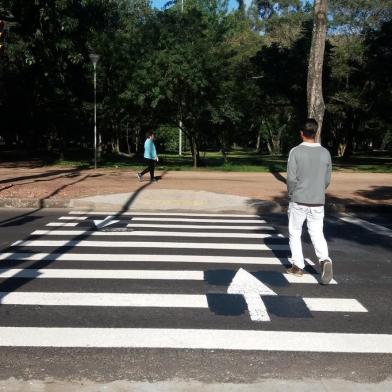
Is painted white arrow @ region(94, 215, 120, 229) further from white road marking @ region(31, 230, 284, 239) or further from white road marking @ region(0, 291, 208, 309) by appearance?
white road marking @ region(0, 291, 208, 309)

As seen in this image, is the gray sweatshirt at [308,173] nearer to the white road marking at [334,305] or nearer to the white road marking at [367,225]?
the white road marking at [334,305]

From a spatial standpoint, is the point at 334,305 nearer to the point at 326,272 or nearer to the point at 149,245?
the point at 326,272

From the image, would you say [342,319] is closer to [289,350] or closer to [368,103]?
[289,350]

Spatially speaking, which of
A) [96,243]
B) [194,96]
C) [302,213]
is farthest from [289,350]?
[194,96]

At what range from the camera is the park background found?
26453 mm

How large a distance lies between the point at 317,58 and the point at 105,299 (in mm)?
15712

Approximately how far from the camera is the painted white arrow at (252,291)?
5.51 metres

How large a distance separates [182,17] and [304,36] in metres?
12.2

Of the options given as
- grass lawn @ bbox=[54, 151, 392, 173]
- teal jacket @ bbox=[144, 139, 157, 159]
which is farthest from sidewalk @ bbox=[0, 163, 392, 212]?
grass lawn @ bbox=[54, 151, 392, 173]

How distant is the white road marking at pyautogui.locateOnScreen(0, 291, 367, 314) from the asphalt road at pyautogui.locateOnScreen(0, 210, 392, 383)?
1 cm

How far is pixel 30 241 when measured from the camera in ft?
30.6

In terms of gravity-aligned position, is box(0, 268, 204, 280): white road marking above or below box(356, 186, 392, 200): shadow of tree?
above

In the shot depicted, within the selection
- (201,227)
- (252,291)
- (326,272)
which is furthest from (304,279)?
(201,227)

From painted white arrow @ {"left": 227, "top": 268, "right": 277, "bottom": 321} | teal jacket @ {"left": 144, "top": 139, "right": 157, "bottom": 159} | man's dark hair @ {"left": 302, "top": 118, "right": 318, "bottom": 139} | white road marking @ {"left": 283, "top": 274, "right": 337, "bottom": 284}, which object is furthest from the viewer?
teal jacket @ {"left": 144, "top": 139, "right": 157, "bottom": 159}
